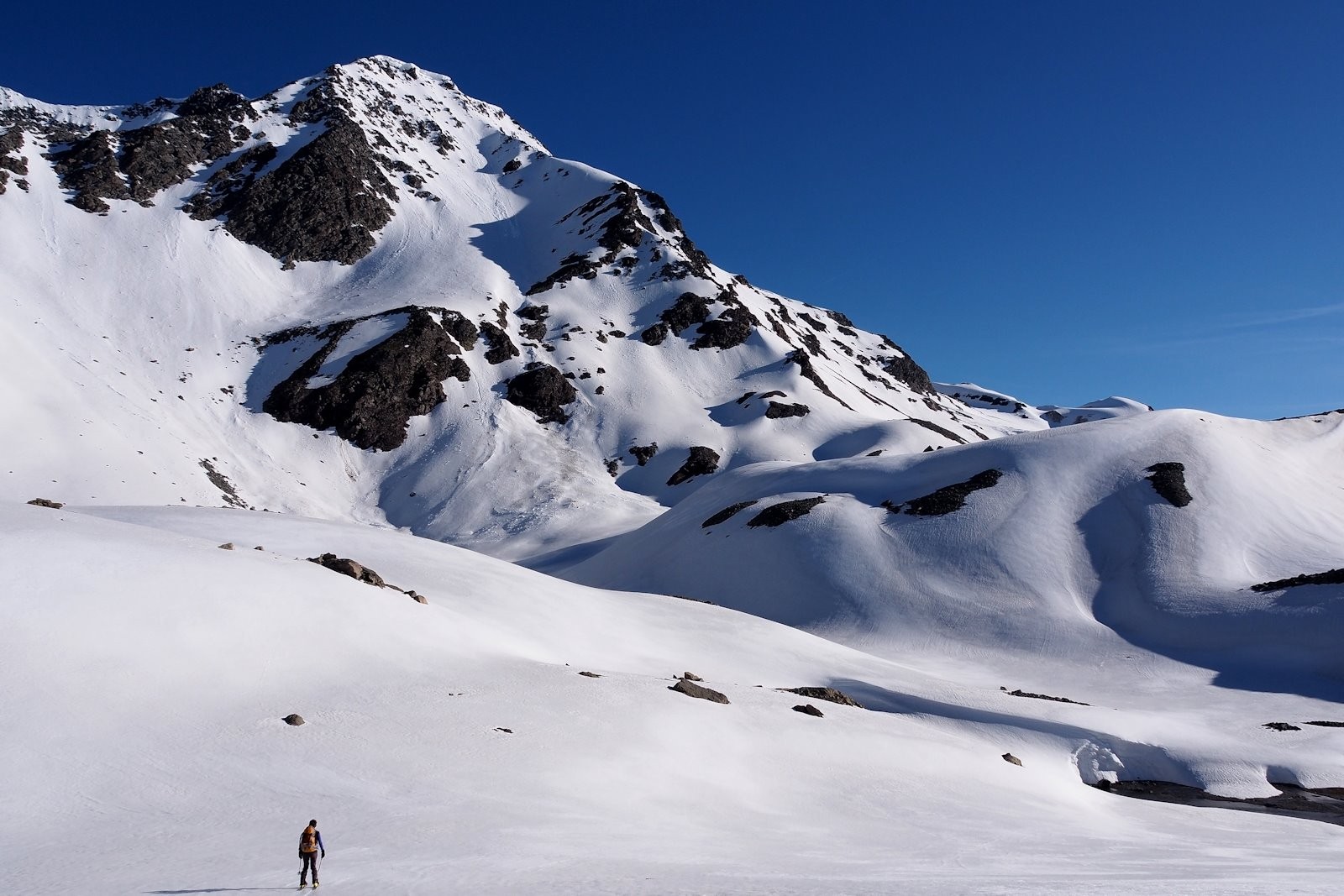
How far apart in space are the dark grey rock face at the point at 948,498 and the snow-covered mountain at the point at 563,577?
268 millimetres

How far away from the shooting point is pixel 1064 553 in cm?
5019

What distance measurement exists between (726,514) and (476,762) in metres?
46.1

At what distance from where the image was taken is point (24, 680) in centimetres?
1485

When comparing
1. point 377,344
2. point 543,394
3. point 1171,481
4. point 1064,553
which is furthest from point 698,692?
point 377,344

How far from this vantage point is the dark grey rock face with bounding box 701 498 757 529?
6033cm

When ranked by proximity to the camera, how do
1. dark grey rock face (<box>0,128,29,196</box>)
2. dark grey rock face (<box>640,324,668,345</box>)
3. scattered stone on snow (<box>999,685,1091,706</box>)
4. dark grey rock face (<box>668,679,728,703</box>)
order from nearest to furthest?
dark grey rock face (<box>668,679,728,703</box>) < scattered stone on snow (<box>999,685,1091,706</box>) < dark grey rock face (<box>0,128,29,196</box>) < dark grey rock face (<box>640,324,668,345</box>)

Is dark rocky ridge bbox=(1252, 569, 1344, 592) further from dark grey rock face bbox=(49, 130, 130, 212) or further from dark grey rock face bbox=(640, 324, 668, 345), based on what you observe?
dark grey rock face bbox=(49, 130, 130, 212)

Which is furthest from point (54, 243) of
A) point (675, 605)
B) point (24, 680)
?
point (24, 680)

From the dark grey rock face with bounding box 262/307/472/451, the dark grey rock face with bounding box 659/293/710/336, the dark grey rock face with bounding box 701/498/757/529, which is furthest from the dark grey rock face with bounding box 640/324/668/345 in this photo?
the dark grey rock face with bounding box 701/498/757/529

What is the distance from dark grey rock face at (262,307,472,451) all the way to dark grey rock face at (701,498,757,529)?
43.3 m

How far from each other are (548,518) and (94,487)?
36670 mm

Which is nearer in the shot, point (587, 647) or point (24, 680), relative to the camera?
point (24, 680)

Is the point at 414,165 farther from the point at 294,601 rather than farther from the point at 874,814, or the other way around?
the point at 874,814

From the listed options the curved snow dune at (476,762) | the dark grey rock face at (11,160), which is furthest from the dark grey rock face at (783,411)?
the dark grey rock face at (11,160)
